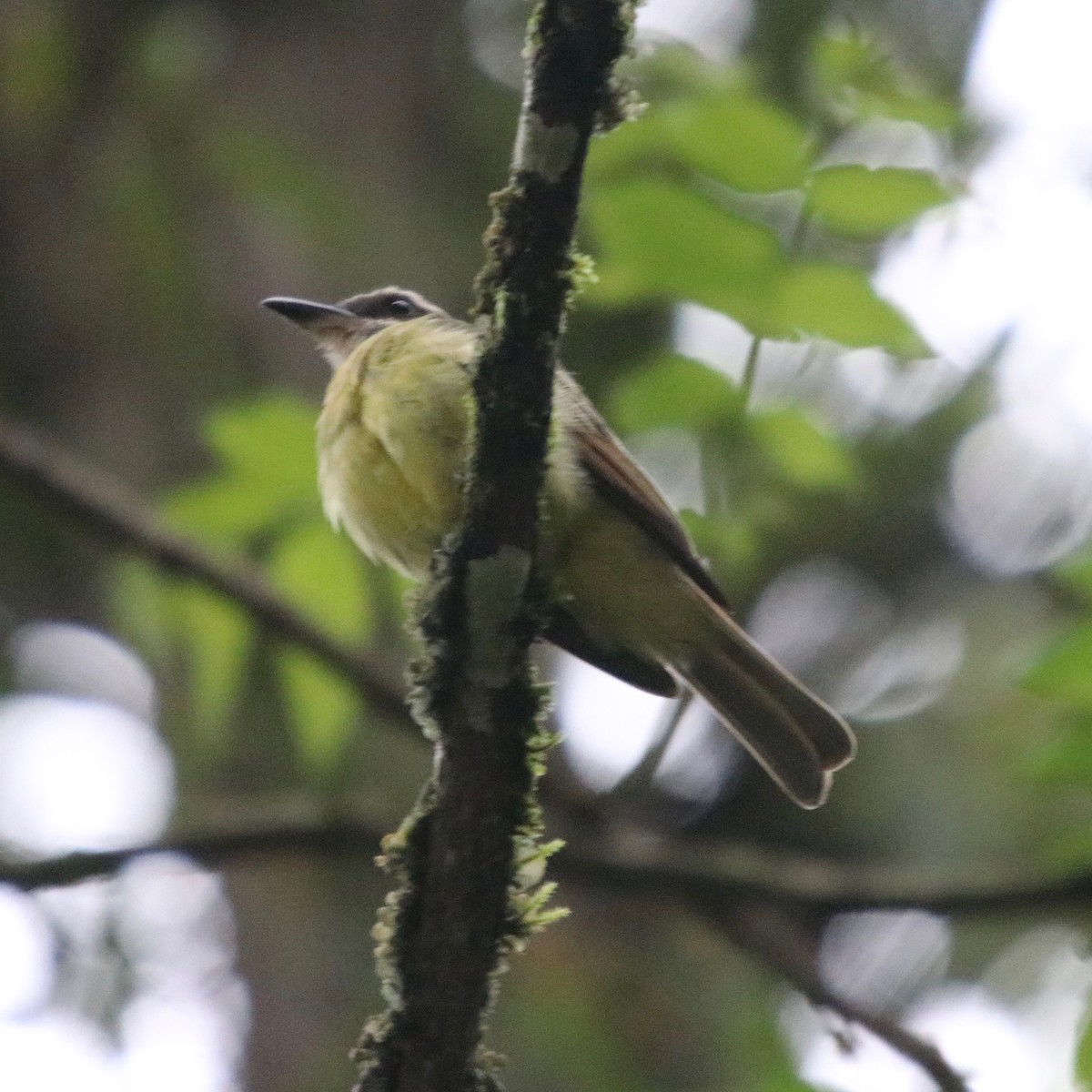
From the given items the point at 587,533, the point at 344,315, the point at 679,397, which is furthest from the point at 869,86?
the point at 344,315

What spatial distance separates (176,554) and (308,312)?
83 centimetres

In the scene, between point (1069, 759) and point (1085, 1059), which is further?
point (1069, 759)

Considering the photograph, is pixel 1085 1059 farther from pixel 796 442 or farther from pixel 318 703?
pixel 318 703

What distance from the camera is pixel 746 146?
123 inches

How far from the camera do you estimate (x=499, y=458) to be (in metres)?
2.37

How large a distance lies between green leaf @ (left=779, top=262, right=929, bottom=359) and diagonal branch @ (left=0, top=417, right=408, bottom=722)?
1760 millimetres

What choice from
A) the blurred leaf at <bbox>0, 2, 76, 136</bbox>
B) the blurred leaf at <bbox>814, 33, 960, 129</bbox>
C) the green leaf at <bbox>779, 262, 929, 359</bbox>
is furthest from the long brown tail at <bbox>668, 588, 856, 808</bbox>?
the blurred leaf at <bbox>0, 2, 76, 136</bbox>

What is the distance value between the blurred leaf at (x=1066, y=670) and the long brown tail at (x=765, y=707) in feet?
3.78

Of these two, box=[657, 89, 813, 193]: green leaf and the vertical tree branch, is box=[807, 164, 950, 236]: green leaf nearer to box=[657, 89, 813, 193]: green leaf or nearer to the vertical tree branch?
box=[657, 89, 813, 193]: green leaf

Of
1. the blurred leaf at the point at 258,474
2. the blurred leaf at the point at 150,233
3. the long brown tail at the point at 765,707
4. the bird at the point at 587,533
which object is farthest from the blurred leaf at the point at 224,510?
the blurred leaf at the point at 150,233

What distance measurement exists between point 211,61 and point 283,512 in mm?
3178

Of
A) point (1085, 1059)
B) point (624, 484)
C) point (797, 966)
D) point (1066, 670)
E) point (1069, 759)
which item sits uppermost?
point (624, 484)

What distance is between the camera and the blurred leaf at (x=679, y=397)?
3281 millimetres

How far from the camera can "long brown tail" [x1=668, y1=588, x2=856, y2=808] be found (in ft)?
13.7
